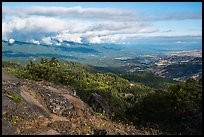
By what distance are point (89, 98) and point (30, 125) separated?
11471mm

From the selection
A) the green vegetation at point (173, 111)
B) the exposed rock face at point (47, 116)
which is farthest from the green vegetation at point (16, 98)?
the green vegetation at point (173, 111)

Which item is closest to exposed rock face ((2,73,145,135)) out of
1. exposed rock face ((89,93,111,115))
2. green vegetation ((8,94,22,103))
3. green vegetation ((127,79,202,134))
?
green vegetation ((8,94,22,103))

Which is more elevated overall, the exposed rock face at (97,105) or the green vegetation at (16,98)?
the green vegetation at (16,98)

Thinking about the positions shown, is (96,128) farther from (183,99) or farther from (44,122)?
(183,99)

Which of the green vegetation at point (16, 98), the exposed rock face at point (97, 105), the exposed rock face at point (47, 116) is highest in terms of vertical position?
the green vegetation at point (16, 98)

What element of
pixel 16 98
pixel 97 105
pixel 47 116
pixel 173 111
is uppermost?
pixel 16 98

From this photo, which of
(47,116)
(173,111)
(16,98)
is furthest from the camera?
(173,111)

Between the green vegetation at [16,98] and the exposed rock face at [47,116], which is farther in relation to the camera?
the green vegetation at [16,98]

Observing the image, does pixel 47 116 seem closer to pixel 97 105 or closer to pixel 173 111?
pixel 97 105

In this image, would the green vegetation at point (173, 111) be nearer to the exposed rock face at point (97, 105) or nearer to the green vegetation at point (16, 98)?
the exposed rock face at point (97, 105)

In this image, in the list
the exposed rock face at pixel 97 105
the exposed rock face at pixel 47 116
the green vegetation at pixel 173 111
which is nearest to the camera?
the exposed rock face at pixel 47 116

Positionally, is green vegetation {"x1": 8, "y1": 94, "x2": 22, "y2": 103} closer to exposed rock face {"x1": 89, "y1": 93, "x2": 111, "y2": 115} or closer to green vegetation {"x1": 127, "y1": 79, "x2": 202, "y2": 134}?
exposed rock face {"x1": 89, "y1": 93, "x2": 111, "y2": 115}

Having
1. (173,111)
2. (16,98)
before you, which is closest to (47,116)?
(16,98)

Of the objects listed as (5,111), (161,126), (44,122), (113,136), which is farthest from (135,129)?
(5,111)
